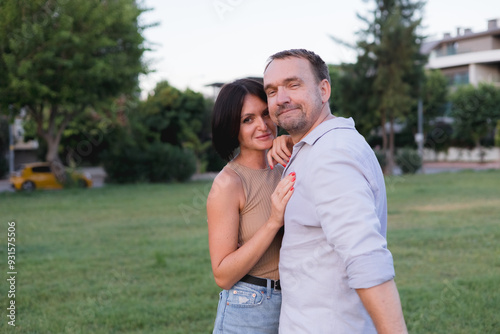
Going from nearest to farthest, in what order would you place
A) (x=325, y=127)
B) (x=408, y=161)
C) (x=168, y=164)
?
(x=325, y=127) < (x=168, y=164) < (x=408, y=161)

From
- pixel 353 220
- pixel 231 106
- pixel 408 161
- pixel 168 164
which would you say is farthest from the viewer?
pixel 408 161

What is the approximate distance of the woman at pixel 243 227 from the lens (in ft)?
7.01

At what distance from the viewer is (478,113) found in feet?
140

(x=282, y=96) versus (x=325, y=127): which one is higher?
(x=282, y=96)

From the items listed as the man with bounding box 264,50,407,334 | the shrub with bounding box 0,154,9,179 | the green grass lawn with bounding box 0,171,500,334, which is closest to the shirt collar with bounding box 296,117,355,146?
the man with bounding box 264,50,407,334

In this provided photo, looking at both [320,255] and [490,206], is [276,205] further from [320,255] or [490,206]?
[490,206]

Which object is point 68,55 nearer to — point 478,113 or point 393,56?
point 393,56

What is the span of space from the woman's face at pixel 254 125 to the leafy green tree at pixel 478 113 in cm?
4418

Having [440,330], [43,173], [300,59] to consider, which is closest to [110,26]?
[43,173]

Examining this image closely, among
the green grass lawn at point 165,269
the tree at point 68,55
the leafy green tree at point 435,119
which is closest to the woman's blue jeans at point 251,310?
the green grass lawn at point 165,269

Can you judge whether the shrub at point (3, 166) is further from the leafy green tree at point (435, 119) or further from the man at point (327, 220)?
the man at point (327, 220)
